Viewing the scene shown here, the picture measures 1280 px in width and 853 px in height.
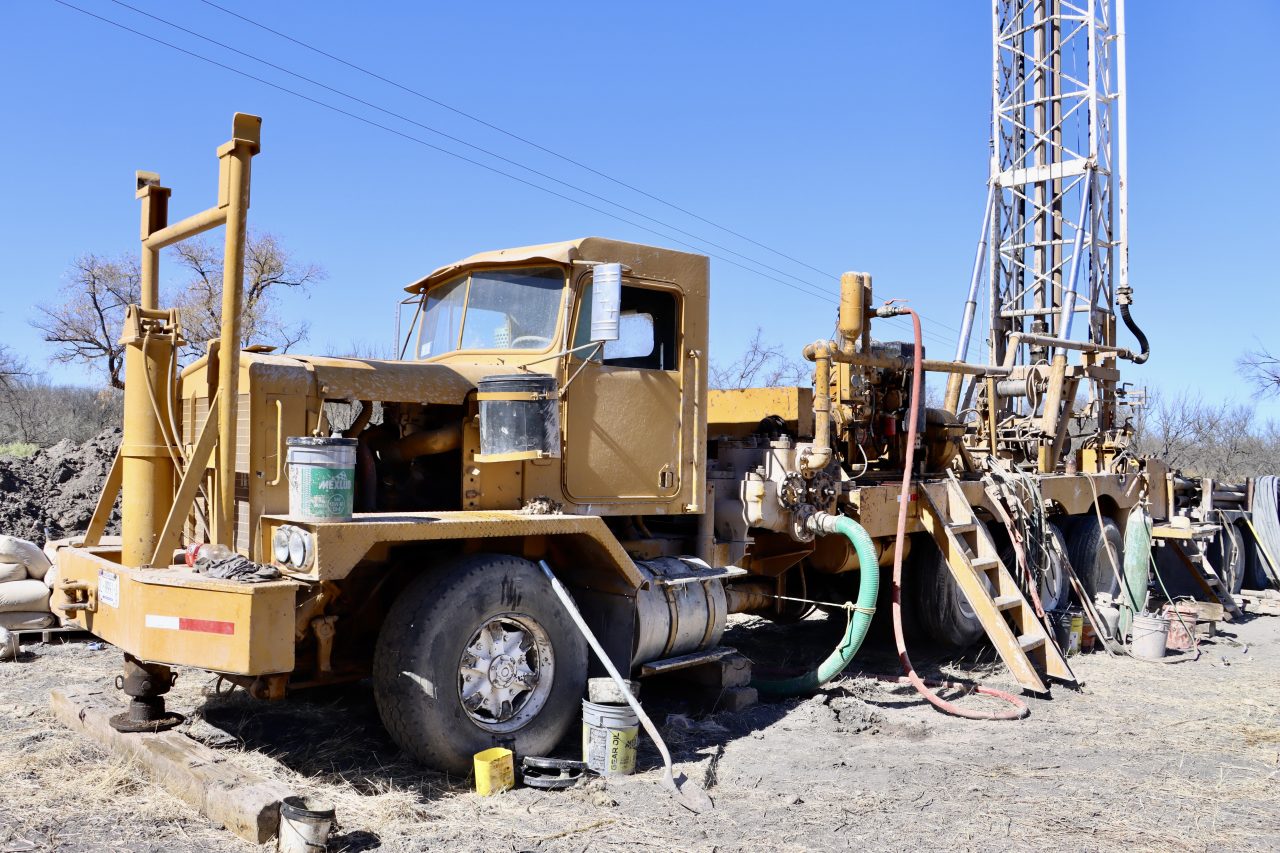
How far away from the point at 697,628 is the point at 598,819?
185 cm

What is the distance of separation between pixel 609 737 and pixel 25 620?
210 inches

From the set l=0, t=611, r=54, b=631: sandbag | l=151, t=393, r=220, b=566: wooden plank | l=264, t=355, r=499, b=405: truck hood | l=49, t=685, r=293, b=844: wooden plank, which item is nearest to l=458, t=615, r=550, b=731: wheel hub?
l=49, t=685, r=293, b=844: wooden plank

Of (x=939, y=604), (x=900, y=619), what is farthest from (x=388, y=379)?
(x=939, y=604)

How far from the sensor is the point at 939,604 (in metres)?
8.64

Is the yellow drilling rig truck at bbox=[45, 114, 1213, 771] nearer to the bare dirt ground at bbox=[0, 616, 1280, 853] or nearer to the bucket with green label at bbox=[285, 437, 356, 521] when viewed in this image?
the bucket with green label at bbox=[285, 437, 356, 521]

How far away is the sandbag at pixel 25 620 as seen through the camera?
7797 millimetres

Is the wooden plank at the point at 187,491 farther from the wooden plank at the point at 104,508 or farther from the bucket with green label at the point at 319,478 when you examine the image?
the wooden plank at the point at 104,508

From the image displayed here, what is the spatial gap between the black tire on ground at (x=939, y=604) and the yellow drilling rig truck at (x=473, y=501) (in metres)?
0.81

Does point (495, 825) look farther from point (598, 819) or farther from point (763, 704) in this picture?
point (763, 704)

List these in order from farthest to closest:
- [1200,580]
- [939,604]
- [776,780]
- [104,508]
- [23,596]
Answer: [1200,580] < [939,604] < [23,596] < [104,508] < [776,780]

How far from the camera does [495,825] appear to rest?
14.6ft

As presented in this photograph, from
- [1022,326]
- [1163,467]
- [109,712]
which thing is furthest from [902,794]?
[1022,326]

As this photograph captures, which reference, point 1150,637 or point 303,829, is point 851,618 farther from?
point 303,829

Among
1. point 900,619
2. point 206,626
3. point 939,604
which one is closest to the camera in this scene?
point 206,626
